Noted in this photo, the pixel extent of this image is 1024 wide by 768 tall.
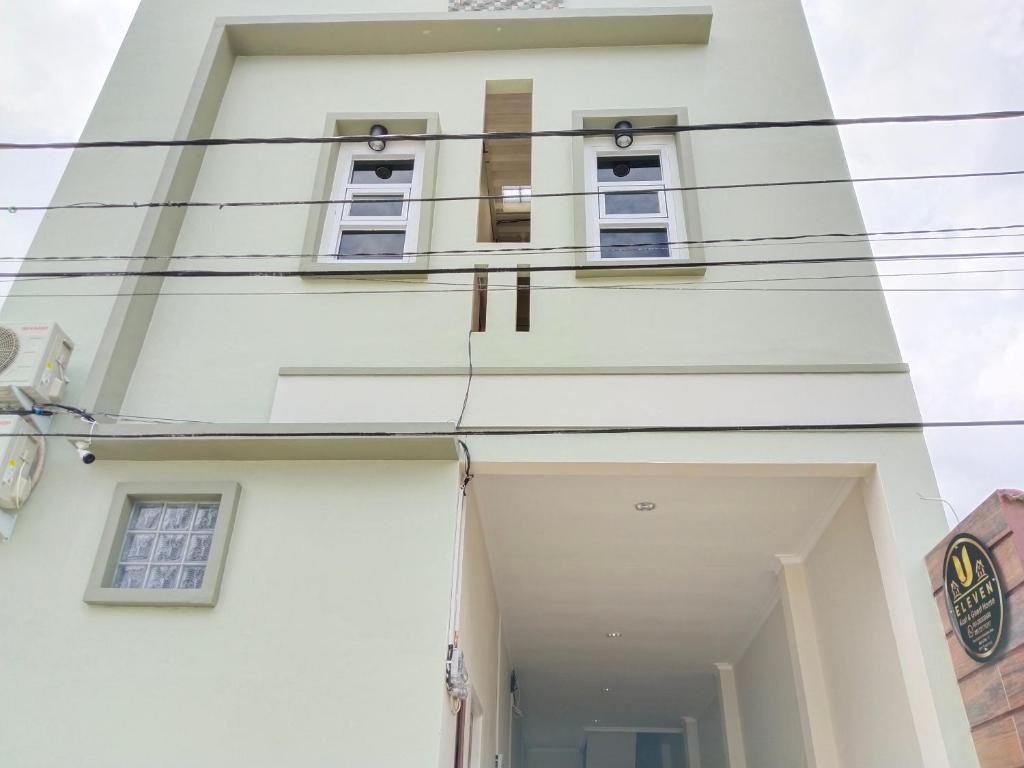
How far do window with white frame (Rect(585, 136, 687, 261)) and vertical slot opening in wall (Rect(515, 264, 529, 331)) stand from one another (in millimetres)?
516

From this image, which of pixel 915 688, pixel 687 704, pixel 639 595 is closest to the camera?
pixel 915 688

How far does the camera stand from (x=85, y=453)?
4.84 metres

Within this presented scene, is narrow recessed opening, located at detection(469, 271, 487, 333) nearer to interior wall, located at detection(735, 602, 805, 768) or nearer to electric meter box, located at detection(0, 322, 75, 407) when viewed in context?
electric meter box, located at detection(0, 322, 75, 407)

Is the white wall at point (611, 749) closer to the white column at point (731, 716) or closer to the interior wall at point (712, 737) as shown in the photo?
the interior wall at point (712, 737)

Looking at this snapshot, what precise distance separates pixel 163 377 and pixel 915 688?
4.85m

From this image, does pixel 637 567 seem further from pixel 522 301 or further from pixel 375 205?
pixel 375 205

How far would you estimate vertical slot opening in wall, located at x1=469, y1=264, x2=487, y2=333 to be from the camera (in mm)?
5577

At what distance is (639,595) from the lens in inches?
300

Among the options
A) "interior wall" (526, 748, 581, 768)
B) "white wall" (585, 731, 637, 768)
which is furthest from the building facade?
"interior wall" (526, 748, 581, 768)

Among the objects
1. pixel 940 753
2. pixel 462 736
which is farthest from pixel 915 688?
pixel 462 736

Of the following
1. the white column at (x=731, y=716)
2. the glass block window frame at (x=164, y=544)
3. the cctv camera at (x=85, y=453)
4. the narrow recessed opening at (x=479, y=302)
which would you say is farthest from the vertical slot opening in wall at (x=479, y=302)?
the white column at (x=731, y=716)

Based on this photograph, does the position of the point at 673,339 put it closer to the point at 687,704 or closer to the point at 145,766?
the point at 145,766

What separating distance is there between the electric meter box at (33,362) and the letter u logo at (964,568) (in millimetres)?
5164

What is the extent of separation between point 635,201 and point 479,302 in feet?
4.74
